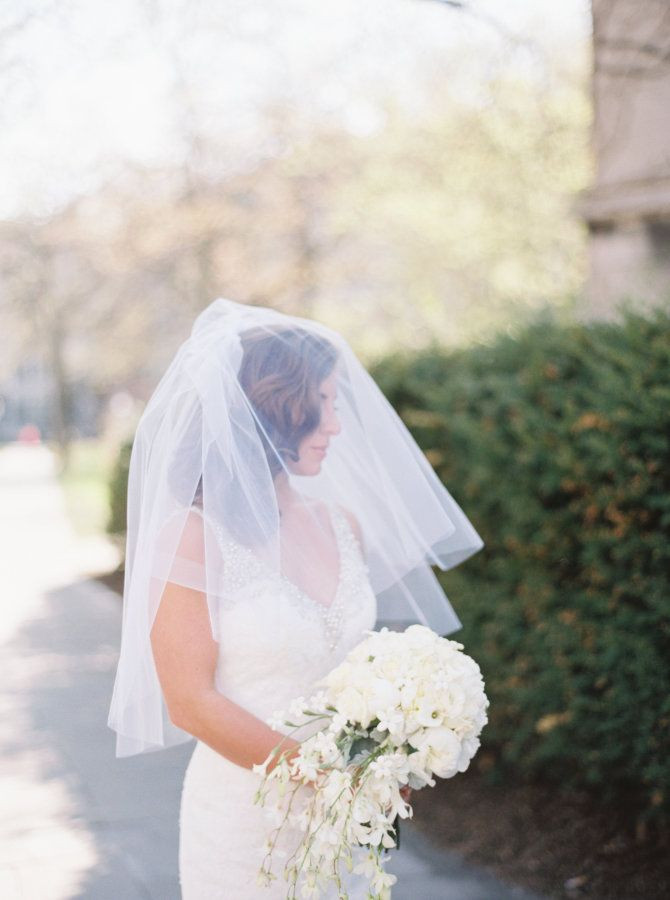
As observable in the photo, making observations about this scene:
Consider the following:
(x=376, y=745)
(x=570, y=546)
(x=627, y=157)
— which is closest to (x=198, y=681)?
(x=376, y=745)

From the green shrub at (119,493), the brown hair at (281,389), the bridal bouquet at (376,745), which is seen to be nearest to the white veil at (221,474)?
the brown hair at (281,389)

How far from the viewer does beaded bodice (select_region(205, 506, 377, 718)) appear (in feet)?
8.34

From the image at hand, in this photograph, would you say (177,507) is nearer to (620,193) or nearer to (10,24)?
(10,24)

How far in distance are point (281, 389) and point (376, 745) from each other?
0.97m

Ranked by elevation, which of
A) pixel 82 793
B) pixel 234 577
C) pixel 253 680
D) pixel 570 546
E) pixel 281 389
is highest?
pixel 281 389

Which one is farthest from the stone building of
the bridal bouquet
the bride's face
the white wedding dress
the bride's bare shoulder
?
the bridal bouquet

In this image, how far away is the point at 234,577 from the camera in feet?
8.38

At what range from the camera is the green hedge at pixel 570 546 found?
4.41 metres

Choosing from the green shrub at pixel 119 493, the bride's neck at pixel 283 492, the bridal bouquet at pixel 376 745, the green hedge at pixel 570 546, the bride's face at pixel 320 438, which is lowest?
the green shrub at pixel 119 493

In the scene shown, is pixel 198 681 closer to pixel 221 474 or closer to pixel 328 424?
pixel 221 474

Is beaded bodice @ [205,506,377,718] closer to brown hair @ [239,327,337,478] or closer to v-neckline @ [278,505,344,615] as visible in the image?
v-neckline @ [278,505,344,615]

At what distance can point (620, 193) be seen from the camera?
7.93 meters

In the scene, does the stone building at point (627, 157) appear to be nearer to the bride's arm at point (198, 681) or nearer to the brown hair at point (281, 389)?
the brown hair at point (281, 389)

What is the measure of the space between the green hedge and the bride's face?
74.3 inches
